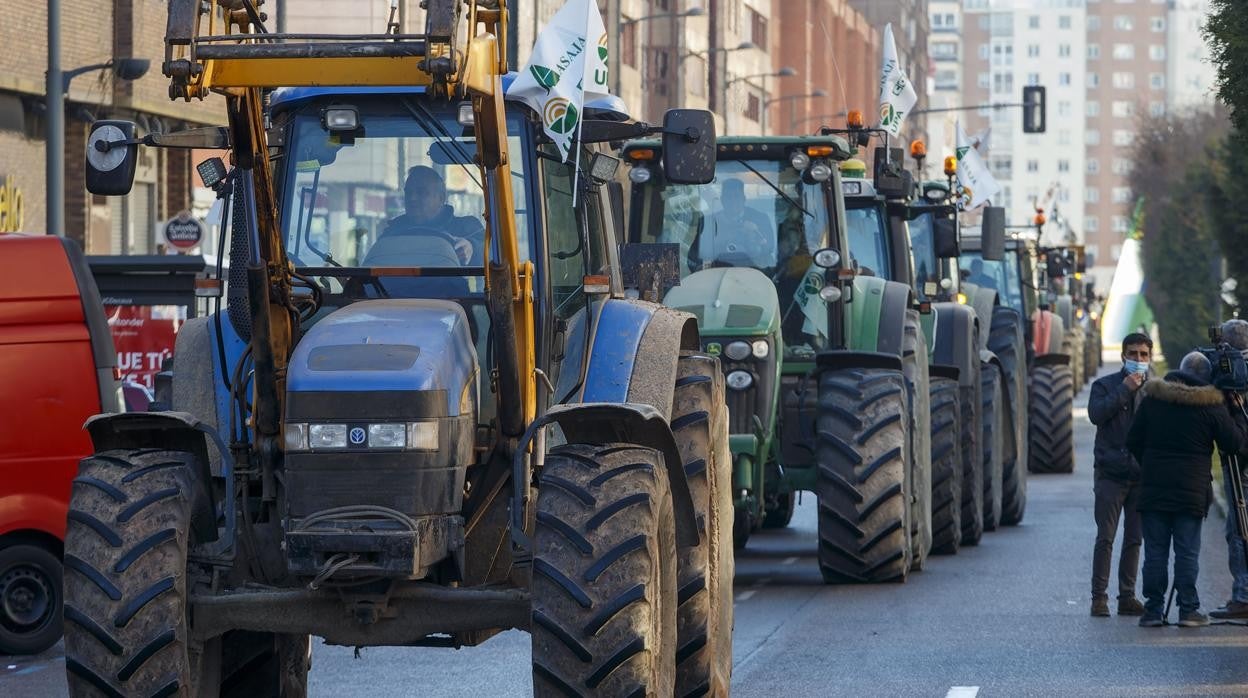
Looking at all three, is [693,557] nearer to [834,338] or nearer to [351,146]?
[351,146]

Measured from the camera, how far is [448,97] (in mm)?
7828

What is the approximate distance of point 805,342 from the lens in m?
16.6

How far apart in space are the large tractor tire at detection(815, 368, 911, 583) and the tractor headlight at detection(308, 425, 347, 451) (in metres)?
7.59

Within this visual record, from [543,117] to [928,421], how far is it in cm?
887

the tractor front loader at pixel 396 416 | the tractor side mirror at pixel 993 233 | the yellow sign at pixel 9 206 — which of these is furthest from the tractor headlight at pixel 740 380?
the yellow sign at pixel 9 206

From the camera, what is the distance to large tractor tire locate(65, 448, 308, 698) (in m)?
7.84

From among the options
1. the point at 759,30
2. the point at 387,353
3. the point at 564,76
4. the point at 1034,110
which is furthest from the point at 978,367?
the point at 759,30

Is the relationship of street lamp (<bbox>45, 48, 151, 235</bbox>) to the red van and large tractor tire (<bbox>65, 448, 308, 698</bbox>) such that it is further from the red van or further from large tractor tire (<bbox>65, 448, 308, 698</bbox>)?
large tractor tire (<bbox>65, 448, 308, 698</bbox>)

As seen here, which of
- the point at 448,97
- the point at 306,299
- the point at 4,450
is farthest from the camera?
the point at 4,450

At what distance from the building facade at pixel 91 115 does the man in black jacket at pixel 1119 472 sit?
749 inches

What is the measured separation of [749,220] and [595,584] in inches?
352

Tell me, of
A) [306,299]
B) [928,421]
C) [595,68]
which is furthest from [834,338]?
[306,299]

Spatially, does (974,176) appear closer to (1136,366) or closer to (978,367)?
(978,367)

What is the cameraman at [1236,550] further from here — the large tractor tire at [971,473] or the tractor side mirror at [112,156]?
the tractor side mirror at [112,156]
